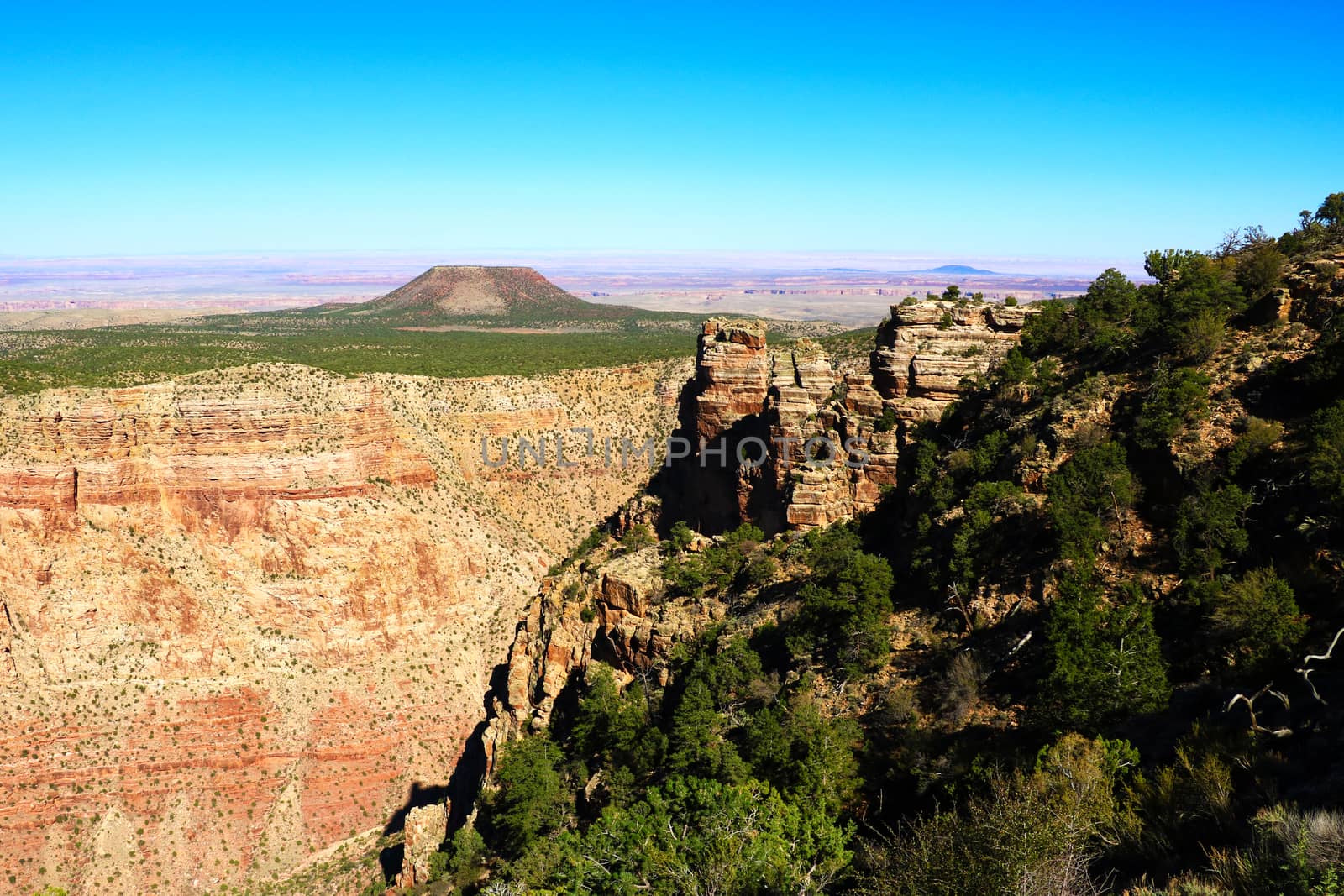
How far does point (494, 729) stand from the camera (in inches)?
1268

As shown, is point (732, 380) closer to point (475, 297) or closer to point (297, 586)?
point (297, 586)

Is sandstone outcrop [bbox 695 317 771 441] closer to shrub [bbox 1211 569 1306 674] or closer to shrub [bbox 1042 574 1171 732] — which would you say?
shrub [bbox 1042 574 1171 732]

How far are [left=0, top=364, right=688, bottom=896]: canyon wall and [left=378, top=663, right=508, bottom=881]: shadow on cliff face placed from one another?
0.97 metres

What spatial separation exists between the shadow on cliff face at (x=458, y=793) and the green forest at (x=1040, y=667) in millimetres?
3517

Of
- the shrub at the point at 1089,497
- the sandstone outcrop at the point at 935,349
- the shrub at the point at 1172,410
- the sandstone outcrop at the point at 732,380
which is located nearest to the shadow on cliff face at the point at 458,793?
the sandstone outcrop at the point at 732,380

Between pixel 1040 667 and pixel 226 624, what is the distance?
44.6m

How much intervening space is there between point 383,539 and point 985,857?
4470cm

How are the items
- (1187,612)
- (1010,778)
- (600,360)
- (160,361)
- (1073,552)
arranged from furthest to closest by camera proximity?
(600,360) < (160,361) < (1073,552) < (1187,612) < (1010,778)

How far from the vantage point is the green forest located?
14.0 m

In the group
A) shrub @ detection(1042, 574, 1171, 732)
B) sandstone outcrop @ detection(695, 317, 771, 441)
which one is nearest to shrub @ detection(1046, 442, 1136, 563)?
shrub @ detection(1042, 574, 1171, 732)

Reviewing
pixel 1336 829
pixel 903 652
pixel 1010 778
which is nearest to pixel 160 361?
pixel 903 652

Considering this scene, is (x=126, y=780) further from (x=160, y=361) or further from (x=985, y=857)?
(x=985, y=857)

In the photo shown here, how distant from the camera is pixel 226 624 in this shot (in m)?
48.1

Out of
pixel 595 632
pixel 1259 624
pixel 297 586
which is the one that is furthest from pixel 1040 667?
pixel 297 586
